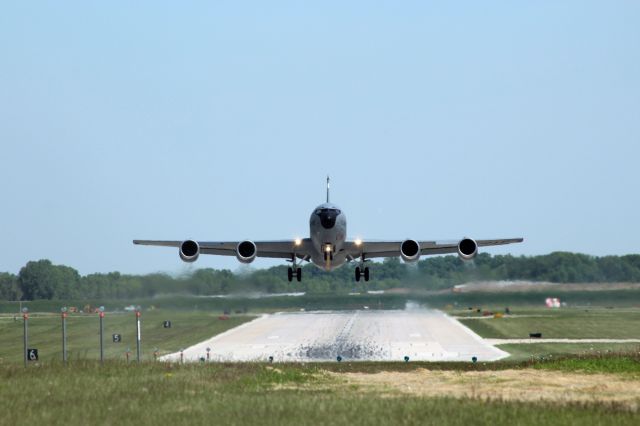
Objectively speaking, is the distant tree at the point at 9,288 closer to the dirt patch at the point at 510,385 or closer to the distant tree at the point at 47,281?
the distant tree at the point at 47,281

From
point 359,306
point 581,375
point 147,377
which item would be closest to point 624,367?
point 581,375

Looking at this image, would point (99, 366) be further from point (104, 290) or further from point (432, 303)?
point (432, 303)

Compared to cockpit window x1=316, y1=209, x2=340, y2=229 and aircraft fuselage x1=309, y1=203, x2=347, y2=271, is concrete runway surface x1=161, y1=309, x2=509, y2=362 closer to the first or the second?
aircraft fuselage x1=309, y1=203, x2=347, y2=271

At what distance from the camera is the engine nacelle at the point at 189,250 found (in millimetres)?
52094

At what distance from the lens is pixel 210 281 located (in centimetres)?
7881

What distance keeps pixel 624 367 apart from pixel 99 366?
2194 cm

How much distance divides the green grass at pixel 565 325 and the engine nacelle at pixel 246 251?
1383 inches

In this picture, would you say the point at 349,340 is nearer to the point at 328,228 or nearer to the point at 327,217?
the point at 328,228

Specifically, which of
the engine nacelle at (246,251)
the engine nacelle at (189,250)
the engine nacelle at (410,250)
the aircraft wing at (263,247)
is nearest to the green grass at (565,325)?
the aircraft wing at (263,247)

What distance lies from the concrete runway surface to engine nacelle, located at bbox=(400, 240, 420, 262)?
10.9 meters

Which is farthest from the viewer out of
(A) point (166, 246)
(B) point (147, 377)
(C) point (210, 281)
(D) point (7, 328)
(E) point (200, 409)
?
(D) point (7, 328)

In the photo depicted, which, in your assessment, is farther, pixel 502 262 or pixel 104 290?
pixel 502 262

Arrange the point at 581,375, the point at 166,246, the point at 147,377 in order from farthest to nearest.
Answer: the point at 166,246
the point at 581,375
the point at 147,377

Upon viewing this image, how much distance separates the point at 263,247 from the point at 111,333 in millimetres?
30632
